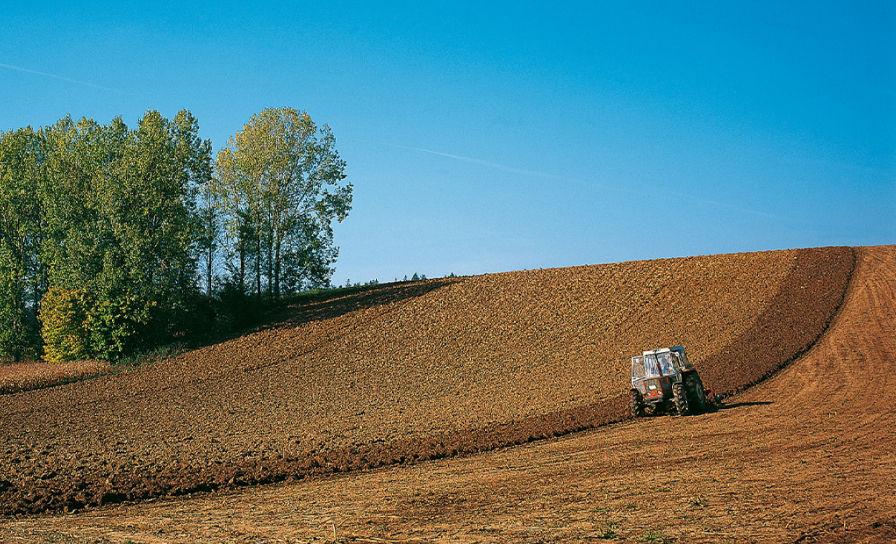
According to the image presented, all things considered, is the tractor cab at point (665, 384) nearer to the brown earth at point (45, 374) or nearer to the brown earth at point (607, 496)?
the brown earth at point (607, 496)

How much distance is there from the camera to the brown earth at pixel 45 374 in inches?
1762

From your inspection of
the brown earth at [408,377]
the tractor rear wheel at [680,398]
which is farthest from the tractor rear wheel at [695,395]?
the brown earth at [408,377]

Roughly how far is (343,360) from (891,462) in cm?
3035

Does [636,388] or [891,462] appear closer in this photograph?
[891,462]

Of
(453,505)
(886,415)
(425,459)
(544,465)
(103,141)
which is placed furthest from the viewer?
(103,141)

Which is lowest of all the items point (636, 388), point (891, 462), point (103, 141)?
point (891, 462)

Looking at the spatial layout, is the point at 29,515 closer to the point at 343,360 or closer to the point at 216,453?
the point at 216,453

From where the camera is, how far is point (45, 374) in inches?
1858

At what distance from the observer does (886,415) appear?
80.3 feet

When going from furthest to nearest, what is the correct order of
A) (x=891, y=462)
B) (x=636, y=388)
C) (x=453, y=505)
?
(x=636, y=388), (x=891, y=462), (x=453, y=505)

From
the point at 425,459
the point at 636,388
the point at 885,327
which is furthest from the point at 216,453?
the point at 885,327

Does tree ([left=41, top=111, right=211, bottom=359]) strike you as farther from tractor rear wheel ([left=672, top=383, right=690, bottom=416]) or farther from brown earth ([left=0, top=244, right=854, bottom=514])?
tractor rear wheel ([left=672, top=383, right=690, bottom=416])

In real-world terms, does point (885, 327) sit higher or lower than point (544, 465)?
higher

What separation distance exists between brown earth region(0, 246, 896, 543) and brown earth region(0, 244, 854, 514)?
8.20 ft
